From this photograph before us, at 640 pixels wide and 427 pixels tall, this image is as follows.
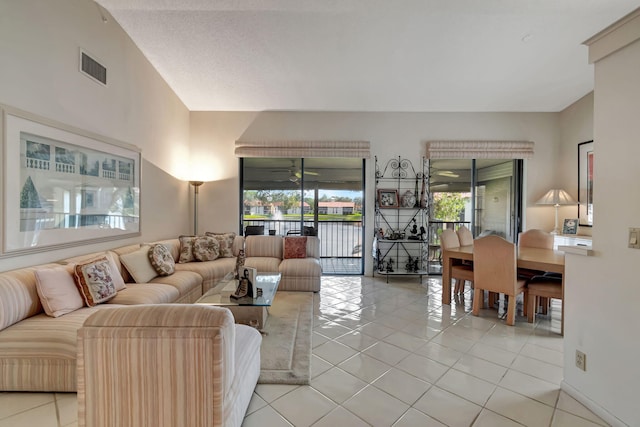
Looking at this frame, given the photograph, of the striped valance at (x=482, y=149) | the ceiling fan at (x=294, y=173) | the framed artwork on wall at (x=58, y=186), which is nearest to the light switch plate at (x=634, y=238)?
the striped valance at (x=482, y=149)

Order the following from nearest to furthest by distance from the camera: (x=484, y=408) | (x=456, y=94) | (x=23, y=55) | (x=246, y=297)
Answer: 1. (x=484, y=408)
2. (x=23, y=55)
3. (x=246, y=297)
4. (x=456, y=94)

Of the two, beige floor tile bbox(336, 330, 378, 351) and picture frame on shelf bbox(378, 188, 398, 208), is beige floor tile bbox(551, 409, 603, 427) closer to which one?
beige floor tile bbox(336, 330, 378, 351)

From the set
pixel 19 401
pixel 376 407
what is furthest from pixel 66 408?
pixel 376 407

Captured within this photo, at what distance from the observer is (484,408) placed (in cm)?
169

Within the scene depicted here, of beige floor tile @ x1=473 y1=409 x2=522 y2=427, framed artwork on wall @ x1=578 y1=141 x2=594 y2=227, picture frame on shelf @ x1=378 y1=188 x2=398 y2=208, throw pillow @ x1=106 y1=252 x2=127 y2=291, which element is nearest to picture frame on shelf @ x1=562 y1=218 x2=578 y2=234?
framed artwork on wall @ x1=578 y1=141 x2=594 y2=227

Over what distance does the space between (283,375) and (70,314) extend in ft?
5.44

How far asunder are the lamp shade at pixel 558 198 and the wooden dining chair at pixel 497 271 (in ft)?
8.05

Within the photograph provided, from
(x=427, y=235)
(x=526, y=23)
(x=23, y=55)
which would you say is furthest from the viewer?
(x=427, y=235)

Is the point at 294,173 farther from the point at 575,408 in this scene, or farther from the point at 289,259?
the point at 575,408

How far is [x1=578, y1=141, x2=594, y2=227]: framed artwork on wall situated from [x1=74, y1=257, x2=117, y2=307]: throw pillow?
21.7ft

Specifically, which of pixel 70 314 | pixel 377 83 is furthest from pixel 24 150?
pixel 377 83

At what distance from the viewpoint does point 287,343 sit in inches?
95.8

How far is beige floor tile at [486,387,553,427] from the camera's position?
1.60 m

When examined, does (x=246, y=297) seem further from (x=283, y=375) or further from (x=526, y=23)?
(x=526, y=23)
